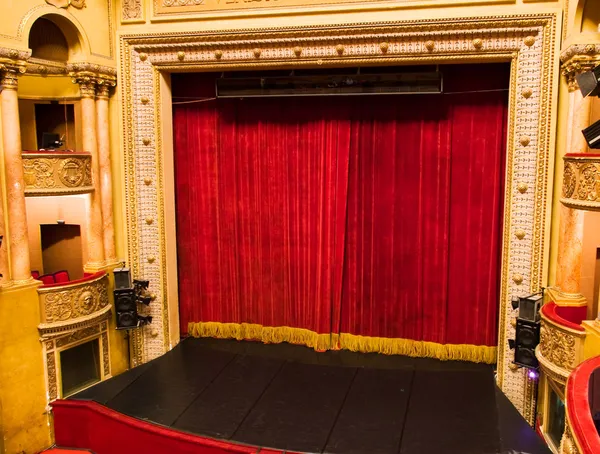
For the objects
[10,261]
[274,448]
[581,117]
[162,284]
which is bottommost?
[274,448]

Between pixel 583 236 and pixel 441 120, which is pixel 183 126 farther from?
pixel 583 236

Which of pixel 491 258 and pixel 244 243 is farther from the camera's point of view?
pixel 244 243

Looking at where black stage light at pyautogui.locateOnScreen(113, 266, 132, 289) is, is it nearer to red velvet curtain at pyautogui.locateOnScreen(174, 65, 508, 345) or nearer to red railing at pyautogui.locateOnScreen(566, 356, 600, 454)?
red velvet curtain at pyautogui.locateOnScreen(174, 65, 508, 345)

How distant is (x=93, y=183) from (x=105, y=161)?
1.00 feet

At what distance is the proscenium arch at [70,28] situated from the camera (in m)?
6.23

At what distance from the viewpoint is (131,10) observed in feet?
22.9

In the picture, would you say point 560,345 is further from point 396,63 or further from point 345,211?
point 396,63

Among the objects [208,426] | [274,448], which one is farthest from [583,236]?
[208,426]

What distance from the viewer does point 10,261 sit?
6148mm

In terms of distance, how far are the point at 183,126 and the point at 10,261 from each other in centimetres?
263

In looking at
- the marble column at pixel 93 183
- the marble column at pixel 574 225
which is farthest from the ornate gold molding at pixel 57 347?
the marble column at pixel 574 225

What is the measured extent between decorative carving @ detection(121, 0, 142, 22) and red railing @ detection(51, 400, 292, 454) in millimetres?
4448

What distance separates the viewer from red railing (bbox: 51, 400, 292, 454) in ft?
17.8

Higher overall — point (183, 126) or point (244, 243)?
point (183, 126)
